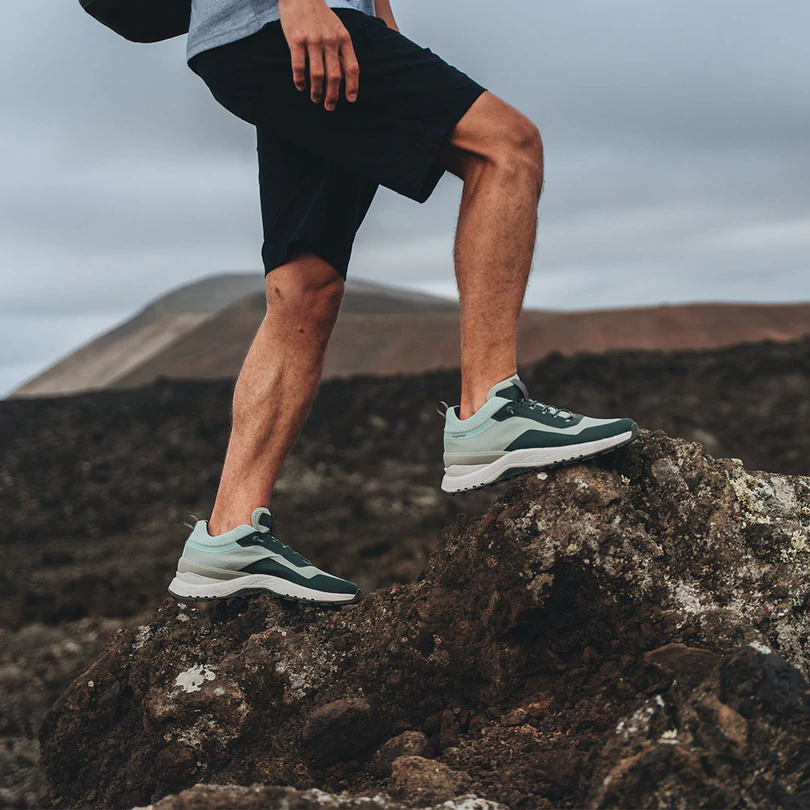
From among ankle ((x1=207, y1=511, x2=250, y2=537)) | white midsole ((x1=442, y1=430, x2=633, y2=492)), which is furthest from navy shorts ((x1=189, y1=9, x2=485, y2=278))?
ankle ((x1=207, y1=511, x2=250, y2=537))

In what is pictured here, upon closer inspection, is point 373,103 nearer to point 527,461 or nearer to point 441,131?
point 441,131

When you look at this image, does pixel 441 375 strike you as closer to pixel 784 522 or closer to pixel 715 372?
pixel 715 372

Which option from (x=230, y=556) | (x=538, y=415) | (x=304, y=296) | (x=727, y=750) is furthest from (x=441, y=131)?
(x=727, y=750)

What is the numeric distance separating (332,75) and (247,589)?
4.61ft

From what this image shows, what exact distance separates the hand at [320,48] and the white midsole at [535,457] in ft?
3.10

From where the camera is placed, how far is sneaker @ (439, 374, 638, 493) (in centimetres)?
215

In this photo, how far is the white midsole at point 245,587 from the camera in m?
2.45

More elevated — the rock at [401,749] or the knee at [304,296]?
the knee at [304,296]

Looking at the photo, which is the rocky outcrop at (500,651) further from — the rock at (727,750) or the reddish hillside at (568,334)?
the reddish hillside at (568,334)

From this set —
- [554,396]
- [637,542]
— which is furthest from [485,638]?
[554,396]

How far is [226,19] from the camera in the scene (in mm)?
2193

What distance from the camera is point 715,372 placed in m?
14.2

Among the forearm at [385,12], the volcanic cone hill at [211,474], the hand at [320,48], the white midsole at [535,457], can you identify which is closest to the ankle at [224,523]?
the white midsole at [535,457]

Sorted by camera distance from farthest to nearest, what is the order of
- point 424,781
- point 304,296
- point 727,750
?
point 304,296
point 424,781
point 727,750
